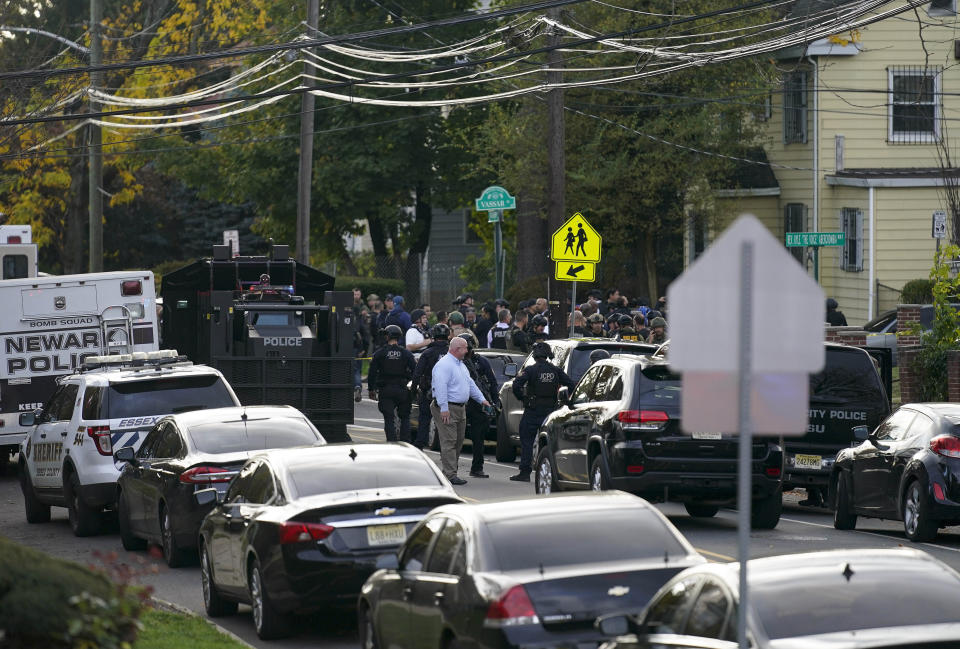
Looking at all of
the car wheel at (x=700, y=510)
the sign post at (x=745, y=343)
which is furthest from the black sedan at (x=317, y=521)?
the car wheel at (x=700, y=510)

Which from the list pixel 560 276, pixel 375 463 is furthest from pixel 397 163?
pixel 375 463

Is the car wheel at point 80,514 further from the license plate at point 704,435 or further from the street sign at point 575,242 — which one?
the street sign at point 575,242

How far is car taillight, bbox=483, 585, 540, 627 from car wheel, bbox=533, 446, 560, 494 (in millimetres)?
10129

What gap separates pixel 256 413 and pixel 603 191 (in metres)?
22.5

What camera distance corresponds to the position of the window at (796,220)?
3984 centimetres

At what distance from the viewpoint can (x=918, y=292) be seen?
1313 inches

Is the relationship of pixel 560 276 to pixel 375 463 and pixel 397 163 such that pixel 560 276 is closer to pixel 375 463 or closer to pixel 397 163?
pixel 375 463

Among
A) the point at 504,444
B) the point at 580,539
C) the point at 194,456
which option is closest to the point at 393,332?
the point at 504,444

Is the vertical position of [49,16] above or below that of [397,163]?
above

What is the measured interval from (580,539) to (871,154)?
104 ft

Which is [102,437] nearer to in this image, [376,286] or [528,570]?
[528,570]

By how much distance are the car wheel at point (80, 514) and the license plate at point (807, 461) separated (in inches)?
316

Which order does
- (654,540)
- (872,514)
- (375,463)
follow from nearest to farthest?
Result: (654,540)
(375,463)
(872,514)

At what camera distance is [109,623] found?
20.8 feet
